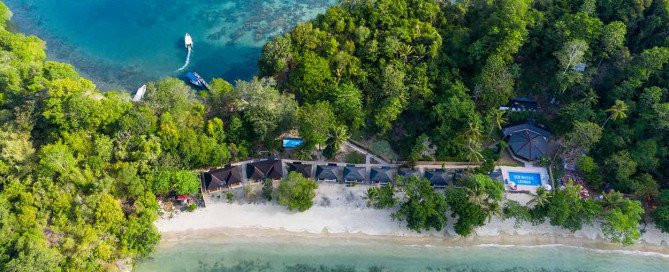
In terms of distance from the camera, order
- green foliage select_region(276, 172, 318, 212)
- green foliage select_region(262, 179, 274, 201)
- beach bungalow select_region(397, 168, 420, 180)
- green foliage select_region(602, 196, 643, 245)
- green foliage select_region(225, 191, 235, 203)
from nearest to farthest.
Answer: green foliage select_region(602, 196, 643, 245)
green foliage select_region(276, 172, 318, 212)
green foliage select_region(262, 179, 274, 201)
green foliage select_region(225, 191, 235, 203)
beach bungalow select_region(397, 168, 420, 180)

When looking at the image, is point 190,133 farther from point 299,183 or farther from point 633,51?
point 633,51

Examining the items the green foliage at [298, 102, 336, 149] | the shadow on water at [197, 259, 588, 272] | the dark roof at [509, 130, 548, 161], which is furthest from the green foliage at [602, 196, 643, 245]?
the green foliage at [298, 102, 336, 149]

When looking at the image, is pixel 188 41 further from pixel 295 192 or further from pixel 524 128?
pixel 524 128

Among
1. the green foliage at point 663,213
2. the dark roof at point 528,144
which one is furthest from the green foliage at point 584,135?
the green foliage at point 663,213

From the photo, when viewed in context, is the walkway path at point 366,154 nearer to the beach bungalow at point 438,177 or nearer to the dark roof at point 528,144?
the beach bungalow at point 438,177

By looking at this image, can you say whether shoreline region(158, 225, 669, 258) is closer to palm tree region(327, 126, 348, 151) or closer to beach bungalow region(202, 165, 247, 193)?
beach bungalow region(202, 165, 247, 193)
